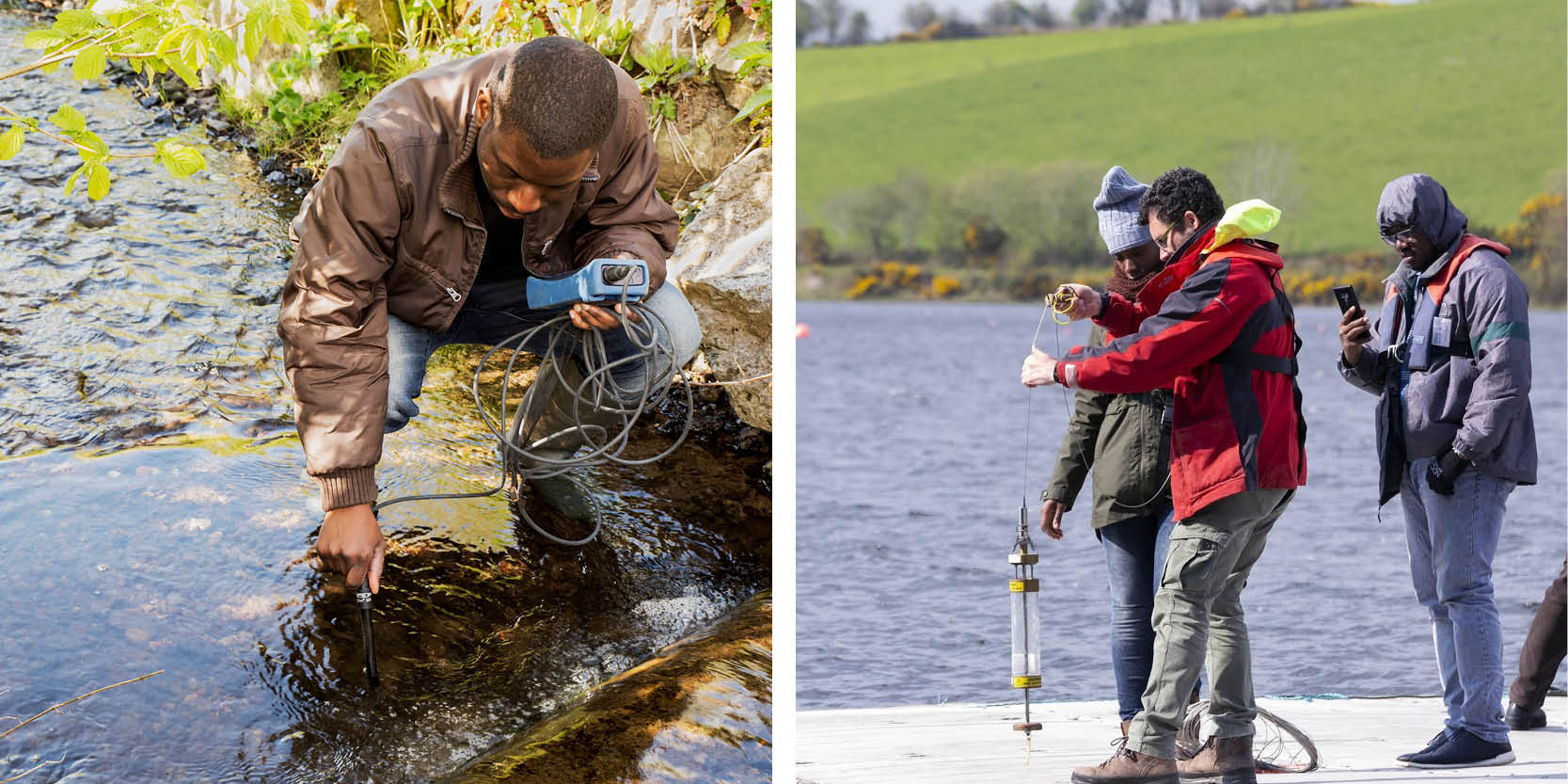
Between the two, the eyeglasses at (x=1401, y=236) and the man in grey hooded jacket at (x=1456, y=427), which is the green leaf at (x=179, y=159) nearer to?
the man in grey hooded jacket at (x=1456, y=427)

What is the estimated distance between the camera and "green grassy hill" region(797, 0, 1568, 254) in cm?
4969

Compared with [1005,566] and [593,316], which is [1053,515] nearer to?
[593,316]

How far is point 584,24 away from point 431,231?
2.75 metres

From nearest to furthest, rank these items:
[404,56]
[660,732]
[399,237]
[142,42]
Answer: [660,732], [399,237], [142,42], [404,56]

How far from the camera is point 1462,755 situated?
3.46 metres

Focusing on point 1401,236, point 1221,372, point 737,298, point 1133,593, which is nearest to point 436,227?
point 737,298

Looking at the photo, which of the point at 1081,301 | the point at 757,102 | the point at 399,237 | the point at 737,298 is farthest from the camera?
the point at 757,102

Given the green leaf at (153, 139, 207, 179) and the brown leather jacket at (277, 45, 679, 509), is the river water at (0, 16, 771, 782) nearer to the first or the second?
the brown leather jacket at (277, 45, 679, 509)

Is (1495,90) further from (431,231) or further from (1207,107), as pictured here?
(431,231)

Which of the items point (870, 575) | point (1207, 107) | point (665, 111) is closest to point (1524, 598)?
point (870, 575)

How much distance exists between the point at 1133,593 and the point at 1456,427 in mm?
989

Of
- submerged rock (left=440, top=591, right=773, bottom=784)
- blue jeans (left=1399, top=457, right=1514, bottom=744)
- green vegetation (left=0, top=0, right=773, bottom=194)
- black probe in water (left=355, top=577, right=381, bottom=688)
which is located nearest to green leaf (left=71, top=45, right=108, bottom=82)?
green vegetation (left=0, top=0, right=773, bottom=194)

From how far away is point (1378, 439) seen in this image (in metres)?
3.69

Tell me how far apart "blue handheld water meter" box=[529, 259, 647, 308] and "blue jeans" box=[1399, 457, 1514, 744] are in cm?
219
